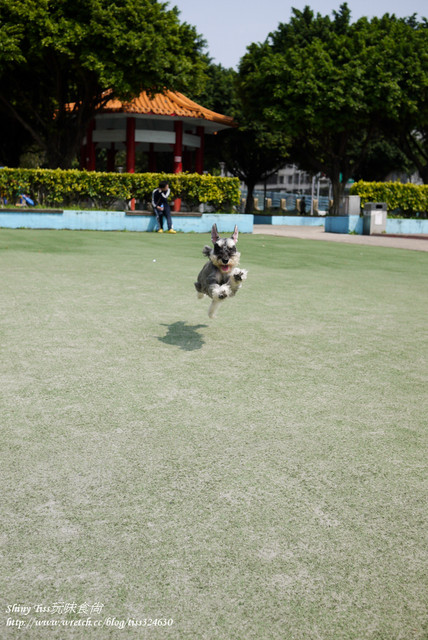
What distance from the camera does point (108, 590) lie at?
2318 mm

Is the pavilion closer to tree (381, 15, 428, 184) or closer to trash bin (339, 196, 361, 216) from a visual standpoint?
tree (381, 15, 428, 184)

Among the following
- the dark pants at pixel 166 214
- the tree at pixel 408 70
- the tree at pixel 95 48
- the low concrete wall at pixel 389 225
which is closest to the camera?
the dark pants at pixel 166 214

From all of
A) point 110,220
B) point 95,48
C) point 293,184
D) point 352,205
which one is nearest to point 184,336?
point 110,220

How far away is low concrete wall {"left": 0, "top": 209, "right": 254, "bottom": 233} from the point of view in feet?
74.1

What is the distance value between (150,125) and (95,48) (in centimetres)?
922

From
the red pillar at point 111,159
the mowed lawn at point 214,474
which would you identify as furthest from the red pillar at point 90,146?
the mowed lawn at point 214,474

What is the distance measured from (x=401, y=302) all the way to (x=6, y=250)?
9306mm

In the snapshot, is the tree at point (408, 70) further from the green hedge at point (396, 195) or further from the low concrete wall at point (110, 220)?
the low concrete wall at point (110, 220)

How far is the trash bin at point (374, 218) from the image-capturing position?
26156mm

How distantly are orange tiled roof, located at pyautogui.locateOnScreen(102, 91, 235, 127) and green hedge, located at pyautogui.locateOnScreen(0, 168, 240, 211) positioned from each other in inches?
388

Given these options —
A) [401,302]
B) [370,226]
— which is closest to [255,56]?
[370,226]

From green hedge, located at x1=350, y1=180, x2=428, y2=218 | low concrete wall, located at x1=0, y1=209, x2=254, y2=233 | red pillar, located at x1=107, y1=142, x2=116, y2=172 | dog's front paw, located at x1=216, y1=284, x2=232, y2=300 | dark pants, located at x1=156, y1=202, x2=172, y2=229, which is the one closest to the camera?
dog's front paw, located at x1=216, y1=284, x2=232, y2=300

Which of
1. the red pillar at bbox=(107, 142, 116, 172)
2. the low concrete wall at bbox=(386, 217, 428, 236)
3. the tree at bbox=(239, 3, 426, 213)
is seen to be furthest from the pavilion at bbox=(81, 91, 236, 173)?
the low concrete wall at bbox=(386, 217, 428, 236)

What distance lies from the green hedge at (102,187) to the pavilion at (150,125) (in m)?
9.03
